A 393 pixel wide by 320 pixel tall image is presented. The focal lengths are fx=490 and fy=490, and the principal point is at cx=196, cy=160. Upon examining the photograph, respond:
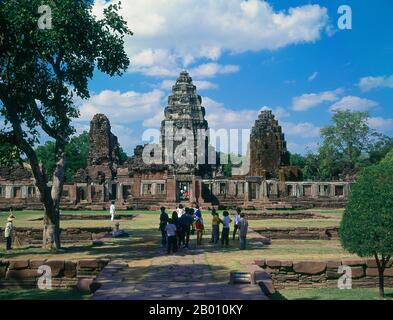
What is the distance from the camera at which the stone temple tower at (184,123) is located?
57438 mm

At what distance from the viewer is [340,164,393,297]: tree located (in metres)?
10.7

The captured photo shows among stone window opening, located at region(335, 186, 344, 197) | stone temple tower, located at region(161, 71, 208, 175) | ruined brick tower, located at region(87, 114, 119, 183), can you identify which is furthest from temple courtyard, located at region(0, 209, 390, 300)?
stone temple tower, located at region(161, 71, 208, 175)

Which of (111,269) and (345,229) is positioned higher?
(345,229)

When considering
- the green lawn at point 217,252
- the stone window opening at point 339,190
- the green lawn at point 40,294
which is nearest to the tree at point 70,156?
the stone window opening at point 339,190

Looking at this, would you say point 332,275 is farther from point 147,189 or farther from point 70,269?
point 147,189

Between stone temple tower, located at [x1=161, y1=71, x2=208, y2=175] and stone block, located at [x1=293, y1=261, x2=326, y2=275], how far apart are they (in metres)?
43.2

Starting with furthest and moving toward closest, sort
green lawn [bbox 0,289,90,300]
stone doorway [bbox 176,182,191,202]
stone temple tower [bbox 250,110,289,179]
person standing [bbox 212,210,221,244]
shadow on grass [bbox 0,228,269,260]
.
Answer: stone temple tower [bbox 250,110,289,179], stone doorway [bbox 176,182,191,202], person standing [bbox 212,210,221,244], shadow on grass [bbox 0,228,269,260], green lawn [bbox 0,289,90,300]

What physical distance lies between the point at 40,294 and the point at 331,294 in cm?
657

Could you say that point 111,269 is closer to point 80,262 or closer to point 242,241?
point 80,262

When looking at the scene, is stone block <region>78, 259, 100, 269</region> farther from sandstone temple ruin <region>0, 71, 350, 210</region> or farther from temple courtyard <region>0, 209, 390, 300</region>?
sandstone temple ruin <region>0, 71, 350, 210</region>

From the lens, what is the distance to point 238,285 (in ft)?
31.6

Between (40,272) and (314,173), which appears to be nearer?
(40,272)
